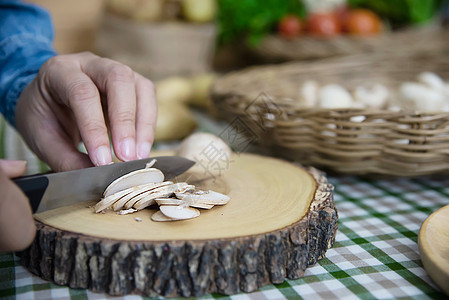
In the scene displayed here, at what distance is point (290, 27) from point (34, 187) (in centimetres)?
160

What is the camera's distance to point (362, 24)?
6.20 feet

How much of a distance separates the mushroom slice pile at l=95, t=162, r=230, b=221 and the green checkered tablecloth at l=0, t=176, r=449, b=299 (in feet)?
0.42

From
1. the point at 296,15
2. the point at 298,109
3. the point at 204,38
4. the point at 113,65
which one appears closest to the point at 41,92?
the point at 113,65

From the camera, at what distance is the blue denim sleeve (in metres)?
0.99

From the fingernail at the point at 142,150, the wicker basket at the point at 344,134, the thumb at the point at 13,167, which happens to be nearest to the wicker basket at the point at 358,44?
the wicker basket at the point at 344,134

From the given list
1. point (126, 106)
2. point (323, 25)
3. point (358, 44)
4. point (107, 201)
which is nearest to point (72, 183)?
point (107, 201)

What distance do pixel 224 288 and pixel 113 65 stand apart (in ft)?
1.49

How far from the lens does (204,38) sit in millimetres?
1964

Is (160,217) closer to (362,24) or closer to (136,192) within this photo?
(136,192)

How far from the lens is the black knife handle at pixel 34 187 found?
2.01ft

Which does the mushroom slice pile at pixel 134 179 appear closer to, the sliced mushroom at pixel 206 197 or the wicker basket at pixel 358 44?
the sliced mushroom at pixel 206 197

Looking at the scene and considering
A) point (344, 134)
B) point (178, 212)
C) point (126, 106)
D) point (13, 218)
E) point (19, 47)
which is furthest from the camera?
point (19, 47)

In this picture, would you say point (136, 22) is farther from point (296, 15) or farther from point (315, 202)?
point (315, 202)

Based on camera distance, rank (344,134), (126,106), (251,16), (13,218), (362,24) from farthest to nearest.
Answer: (251,16) < (362,24) < (344,134) < (126,106) < (13,218)
